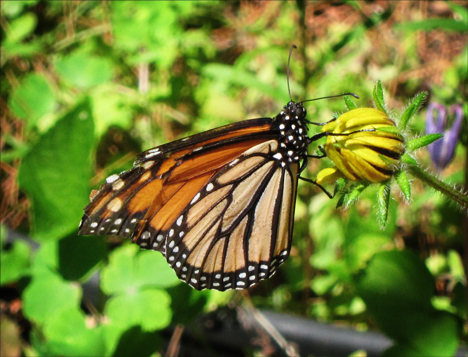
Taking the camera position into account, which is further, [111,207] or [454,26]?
[454,26]

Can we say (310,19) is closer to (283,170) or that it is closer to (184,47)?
(184,47)

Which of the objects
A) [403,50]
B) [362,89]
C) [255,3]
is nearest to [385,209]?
[362,89]

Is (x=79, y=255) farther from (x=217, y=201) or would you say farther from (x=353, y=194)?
(x=353, y=194)

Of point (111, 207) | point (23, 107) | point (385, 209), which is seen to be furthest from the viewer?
point (23, 107)

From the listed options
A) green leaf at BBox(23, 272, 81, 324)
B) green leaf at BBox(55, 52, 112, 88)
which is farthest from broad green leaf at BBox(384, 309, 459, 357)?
green leaf at BBox(55, 52, 112, 88)

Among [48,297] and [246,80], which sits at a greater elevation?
[246,80]

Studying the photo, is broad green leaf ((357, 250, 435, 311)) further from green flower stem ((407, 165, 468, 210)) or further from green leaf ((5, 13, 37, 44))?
green leaf ((5, 13, 37, 44))

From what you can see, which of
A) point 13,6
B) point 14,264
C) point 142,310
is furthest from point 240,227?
point 13,6
